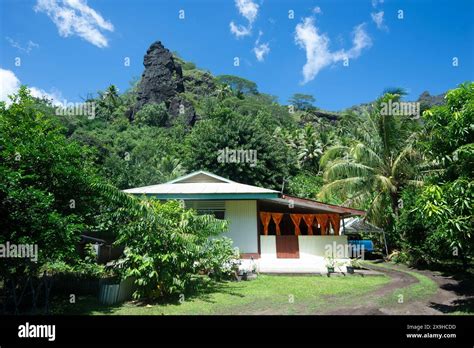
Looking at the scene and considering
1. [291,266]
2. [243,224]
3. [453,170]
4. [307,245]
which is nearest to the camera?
[453,170]

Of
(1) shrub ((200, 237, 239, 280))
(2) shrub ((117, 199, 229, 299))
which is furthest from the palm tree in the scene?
(2) shrub ((117, 199, 229, 299))

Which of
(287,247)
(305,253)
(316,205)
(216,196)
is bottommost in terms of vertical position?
(305,253)

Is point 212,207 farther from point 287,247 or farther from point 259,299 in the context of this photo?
point 259,299

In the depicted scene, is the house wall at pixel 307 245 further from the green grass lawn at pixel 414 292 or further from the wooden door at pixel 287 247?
the green grass lawn at pixel 414 292

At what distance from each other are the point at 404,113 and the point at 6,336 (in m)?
18.7

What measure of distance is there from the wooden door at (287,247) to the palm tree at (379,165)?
4.98 meters

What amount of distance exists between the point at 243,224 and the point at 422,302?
7.73 meters

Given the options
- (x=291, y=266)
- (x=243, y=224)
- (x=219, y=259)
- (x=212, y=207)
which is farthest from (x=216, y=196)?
(x=291, y=266)

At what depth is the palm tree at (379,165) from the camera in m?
17.6

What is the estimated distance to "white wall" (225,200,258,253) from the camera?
14.9 meters

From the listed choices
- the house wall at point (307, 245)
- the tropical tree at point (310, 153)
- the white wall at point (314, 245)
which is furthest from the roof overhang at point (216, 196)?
the tropical tree at point (310, 153)

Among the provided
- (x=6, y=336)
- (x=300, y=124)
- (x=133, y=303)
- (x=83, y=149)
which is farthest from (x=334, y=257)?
(x=300, y=124)

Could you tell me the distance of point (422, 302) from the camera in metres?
9.00

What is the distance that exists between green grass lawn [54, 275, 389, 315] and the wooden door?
3.06 m
